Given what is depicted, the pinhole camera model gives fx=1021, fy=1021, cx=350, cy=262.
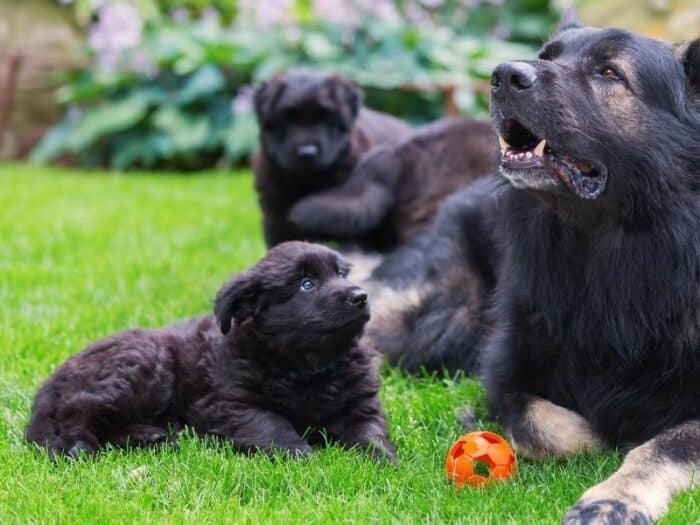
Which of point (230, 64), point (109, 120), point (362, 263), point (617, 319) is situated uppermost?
point (617, 319)

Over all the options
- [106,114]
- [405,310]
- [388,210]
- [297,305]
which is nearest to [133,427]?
[297,305]

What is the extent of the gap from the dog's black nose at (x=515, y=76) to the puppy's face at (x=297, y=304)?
99 centimetres

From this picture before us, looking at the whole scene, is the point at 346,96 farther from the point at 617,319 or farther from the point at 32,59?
the point at 32,59

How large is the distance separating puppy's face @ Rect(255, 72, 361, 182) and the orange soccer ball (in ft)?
12.2

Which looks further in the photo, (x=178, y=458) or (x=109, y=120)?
(x=109, y=120)

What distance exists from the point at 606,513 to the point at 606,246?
1.05 m

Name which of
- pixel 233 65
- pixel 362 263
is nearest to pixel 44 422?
pixel 362 263

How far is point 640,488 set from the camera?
10.4 feet

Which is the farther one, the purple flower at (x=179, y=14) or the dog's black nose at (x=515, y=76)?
the purple flower at (x=179, y=14)

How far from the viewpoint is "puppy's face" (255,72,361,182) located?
705cm

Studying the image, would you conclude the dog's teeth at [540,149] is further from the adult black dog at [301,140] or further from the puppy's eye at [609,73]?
the adult black dog at [301,140]

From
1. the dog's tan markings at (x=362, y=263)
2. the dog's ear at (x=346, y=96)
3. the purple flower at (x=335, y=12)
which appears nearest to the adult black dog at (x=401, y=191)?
the dog's tan markings at (x=362, y=263)

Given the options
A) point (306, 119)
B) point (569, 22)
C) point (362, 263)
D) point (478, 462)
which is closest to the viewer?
point (478, 462)

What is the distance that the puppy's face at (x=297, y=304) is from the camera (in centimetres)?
398
